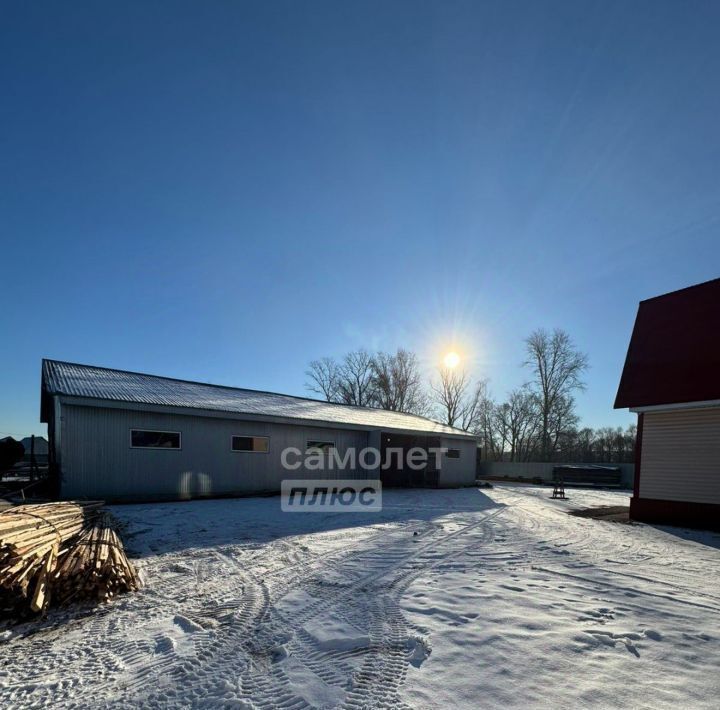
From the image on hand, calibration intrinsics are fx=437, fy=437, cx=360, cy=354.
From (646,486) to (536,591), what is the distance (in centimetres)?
874

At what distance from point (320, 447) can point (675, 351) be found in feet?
38.5

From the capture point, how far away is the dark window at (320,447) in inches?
641

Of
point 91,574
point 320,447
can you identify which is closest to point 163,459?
point 320,447

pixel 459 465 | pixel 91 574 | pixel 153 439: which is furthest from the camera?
pixel 459 465

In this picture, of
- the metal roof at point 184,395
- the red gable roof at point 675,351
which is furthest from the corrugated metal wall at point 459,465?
the red gable roof at point 675,351

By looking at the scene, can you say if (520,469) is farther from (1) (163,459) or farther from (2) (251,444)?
(1) (163,459)

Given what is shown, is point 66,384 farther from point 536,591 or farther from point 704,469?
point 704,469

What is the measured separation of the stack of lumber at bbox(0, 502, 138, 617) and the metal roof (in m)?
6.42

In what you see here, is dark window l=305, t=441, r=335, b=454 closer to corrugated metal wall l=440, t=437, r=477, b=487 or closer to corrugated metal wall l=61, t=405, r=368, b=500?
corrugated metal wall l=61, t=405, r=368, b=500

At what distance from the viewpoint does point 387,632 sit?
395 cm

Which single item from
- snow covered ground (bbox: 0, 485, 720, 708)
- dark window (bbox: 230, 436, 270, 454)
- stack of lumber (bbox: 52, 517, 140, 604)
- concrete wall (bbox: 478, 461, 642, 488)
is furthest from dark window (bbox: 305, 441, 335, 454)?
concrete wall (bbox: 478, 461, 642, 488)

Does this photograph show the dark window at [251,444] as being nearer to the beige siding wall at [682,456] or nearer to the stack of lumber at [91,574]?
the stack of lumber at [91,574]

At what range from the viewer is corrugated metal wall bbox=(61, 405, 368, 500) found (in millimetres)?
11242

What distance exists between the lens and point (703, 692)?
117 inches
